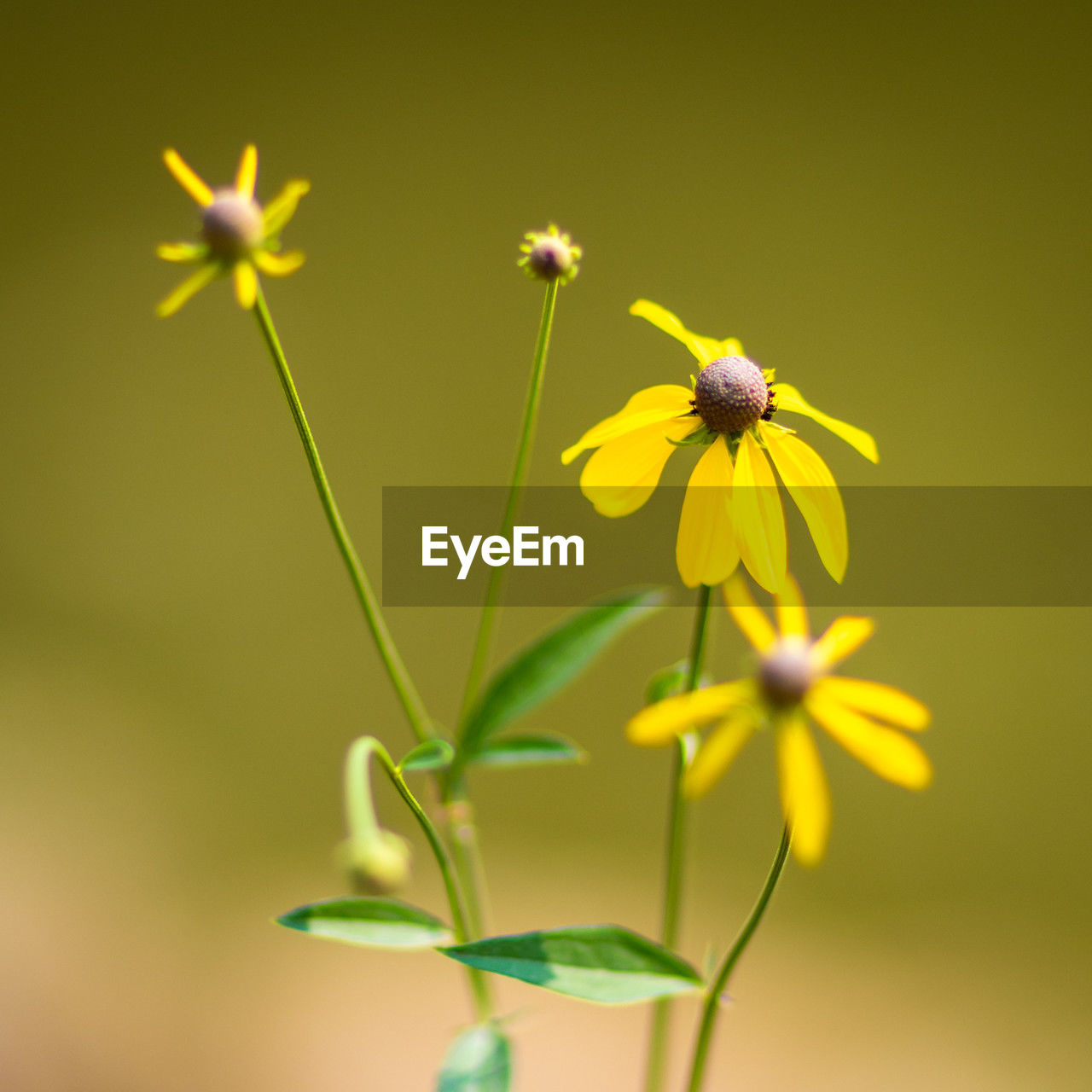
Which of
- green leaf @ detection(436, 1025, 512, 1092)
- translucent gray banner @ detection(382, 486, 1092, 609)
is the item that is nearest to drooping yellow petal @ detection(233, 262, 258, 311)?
green leaf @ detection(436, 1025, 512, 1092)

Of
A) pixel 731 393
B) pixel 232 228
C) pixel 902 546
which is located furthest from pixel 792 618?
pixel 902 546

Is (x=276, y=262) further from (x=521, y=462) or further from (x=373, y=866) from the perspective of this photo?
(x=373, y=866)

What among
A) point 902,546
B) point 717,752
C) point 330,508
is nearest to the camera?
point 717,752

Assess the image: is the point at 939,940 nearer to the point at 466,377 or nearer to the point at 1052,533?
the point at 1052,533

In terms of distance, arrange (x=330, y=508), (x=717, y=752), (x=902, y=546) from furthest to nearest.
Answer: (x=902, y=546) → (x=330, y=508) → (x=717, y=752)

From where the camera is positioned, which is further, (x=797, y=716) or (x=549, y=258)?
(x=549, y=258)

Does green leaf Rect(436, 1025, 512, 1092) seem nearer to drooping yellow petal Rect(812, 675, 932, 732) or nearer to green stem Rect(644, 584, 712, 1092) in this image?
green stem Rect(644, 584, 712, 1092)

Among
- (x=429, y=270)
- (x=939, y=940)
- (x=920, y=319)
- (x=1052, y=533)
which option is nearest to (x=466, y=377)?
(x=429, y=270)
